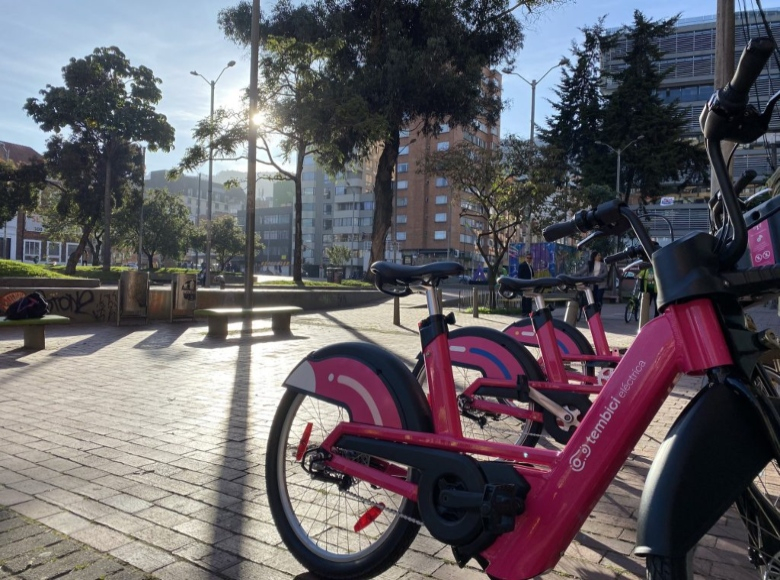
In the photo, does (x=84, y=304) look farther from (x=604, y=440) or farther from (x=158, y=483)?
(x=604, y=440)

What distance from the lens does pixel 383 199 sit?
2694cm

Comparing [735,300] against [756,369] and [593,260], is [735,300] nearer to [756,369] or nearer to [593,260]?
[756,369]

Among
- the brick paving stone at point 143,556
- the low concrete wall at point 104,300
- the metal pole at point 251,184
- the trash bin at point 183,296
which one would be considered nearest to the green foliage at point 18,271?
the low concrete wall at point 104,300

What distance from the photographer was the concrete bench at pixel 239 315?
11.5m

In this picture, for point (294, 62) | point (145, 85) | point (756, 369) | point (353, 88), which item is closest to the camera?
point (756, 369)

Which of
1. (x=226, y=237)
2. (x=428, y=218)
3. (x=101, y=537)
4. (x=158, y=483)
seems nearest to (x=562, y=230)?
(x=101, y=537)

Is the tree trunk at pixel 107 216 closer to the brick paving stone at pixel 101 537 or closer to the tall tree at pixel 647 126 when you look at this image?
the tall tree at pixel 647 126

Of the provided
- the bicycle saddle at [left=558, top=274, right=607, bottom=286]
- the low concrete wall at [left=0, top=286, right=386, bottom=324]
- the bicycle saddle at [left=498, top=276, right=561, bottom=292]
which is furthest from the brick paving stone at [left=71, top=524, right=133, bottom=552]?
the low concrete wall at [left=0, top=286, right=386, bottom=324]

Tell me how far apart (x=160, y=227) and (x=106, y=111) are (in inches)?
848

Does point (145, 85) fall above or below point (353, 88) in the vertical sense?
above

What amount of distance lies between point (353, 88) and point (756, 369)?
76.8 ft

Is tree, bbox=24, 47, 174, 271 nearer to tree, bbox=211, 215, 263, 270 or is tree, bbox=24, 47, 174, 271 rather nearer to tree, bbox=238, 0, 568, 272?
tree, bbox=238, 0, 568, 272

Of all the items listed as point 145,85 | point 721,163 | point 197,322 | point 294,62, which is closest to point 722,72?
point 721,163

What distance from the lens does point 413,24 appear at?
2550cm
